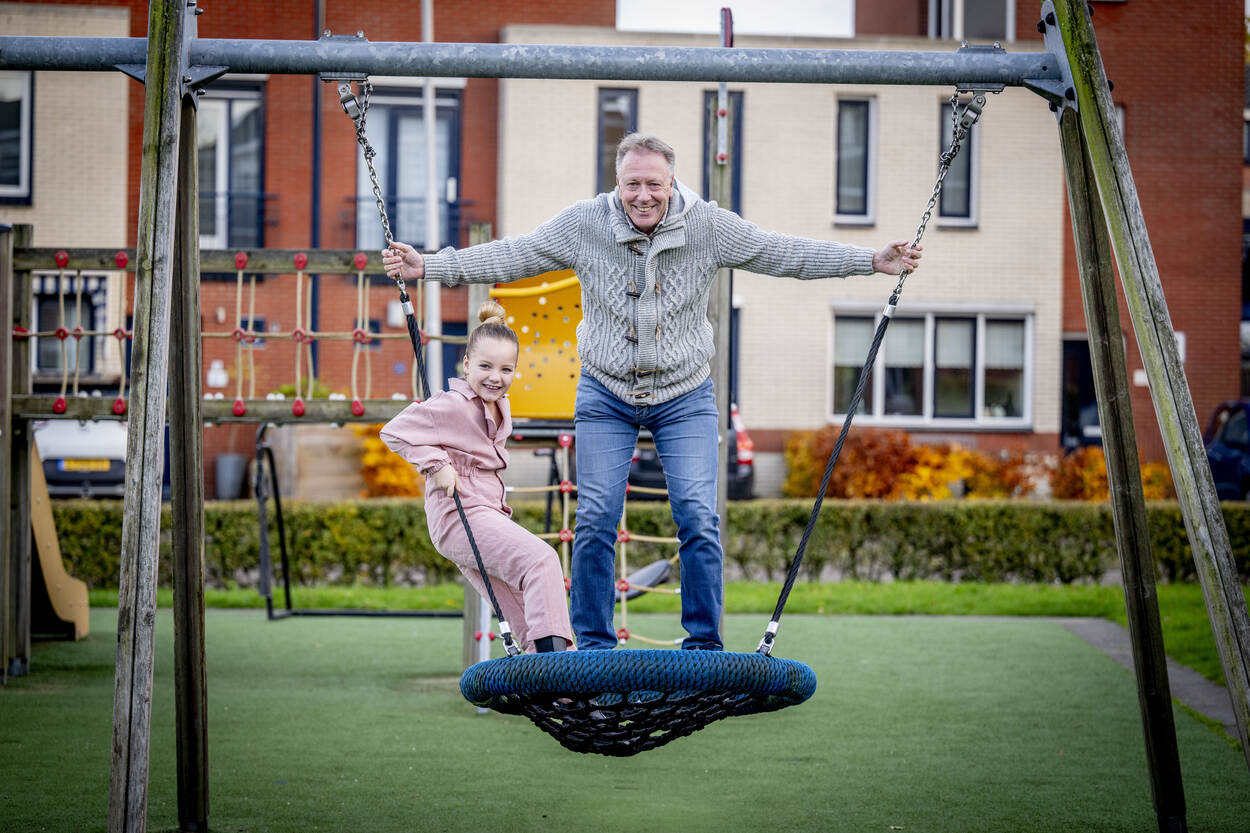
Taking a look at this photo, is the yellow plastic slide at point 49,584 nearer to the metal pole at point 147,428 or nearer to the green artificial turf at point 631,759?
the green artificial turf at point 631,759

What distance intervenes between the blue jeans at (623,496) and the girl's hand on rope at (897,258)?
2.29 feet

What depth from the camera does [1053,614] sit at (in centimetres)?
1108

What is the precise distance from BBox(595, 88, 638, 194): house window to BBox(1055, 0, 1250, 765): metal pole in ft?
56.4

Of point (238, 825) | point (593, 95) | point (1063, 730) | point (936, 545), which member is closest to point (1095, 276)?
point (1063, 730)

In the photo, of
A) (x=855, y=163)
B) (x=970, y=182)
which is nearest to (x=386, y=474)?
(x=855, y=163)

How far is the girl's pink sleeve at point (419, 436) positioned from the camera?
4.71 m

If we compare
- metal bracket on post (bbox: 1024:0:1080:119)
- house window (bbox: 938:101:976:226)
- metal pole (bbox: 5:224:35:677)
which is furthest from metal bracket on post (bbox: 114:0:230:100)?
house window (bbox: 938:101:976:226)

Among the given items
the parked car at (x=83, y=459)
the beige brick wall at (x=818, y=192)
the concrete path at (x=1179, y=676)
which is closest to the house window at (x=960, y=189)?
the beige brick wall at (x=818, y=192)

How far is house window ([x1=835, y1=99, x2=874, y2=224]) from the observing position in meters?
22.1

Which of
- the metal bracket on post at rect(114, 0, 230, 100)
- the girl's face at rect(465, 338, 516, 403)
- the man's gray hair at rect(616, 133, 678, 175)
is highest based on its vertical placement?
the metal bracket on post at rect(114, 0, 230, 100)

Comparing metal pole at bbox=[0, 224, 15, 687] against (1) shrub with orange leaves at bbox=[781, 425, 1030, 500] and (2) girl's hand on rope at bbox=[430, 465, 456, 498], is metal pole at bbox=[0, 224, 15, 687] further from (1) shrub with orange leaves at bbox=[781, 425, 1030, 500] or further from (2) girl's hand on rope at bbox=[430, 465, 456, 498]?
(1) shrub with orange leaves at bbox=[781, 425, 1030, 500]

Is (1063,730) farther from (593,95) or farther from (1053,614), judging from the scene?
(593,95)

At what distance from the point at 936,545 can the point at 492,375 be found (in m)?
8.72

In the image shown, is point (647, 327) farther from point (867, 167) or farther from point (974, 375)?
point (974, 375)
